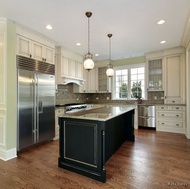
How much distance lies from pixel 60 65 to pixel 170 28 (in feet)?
10.8

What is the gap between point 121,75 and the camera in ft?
21.0

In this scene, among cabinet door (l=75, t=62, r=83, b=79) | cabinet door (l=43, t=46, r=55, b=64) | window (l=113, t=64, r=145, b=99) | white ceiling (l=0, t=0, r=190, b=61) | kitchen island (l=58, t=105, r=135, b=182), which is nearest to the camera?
kitchen island (l=58, t=105, r=135, b=182)

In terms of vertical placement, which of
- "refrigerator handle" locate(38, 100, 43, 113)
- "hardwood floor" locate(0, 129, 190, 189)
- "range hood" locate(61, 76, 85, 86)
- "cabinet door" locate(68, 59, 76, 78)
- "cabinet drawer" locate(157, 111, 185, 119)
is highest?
"cabinet door" locate(68, 59, 76, 78)

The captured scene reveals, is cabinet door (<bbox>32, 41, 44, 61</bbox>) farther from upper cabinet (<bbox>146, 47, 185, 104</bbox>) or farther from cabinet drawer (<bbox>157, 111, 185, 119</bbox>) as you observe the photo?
cabinet drawer (<bbox>157, 111, 185, 119</bbox>)

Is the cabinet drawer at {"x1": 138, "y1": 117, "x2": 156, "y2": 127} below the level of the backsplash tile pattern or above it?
below

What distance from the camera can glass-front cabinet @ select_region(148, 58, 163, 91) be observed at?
5332 millimetres

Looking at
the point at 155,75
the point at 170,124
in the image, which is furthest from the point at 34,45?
the point at 170,124

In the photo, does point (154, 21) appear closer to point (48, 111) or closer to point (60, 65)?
point (60, 65)

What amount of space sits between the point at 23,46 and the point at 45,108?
5.31 ft

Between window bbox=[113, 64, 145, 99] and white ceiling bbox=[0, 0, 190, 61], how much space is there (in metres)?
1.79

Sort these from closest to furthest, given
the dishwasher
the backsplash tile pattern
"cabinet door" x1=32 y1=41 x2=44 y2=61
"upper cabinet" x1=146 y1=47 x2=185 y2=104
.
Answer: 1. "cabinet door" x1=32 y1=41 x2=44 y2=61
2. "upper cabinet" x1=146 y1=47 x2=185 y2=104
3. the dishwasher
4. the backsplash tile pattern

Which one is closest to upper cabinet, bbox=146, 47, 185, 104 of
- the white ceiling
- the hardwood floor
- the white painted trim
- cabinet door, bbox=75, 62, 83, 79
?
the white ceiling

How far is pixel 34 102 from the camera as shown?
136 inches

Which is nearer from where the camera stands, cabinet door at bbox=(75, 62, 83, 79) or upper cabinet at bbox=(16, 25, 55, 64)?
upper cabinet at bbox=(16, 25, 55, 64)
